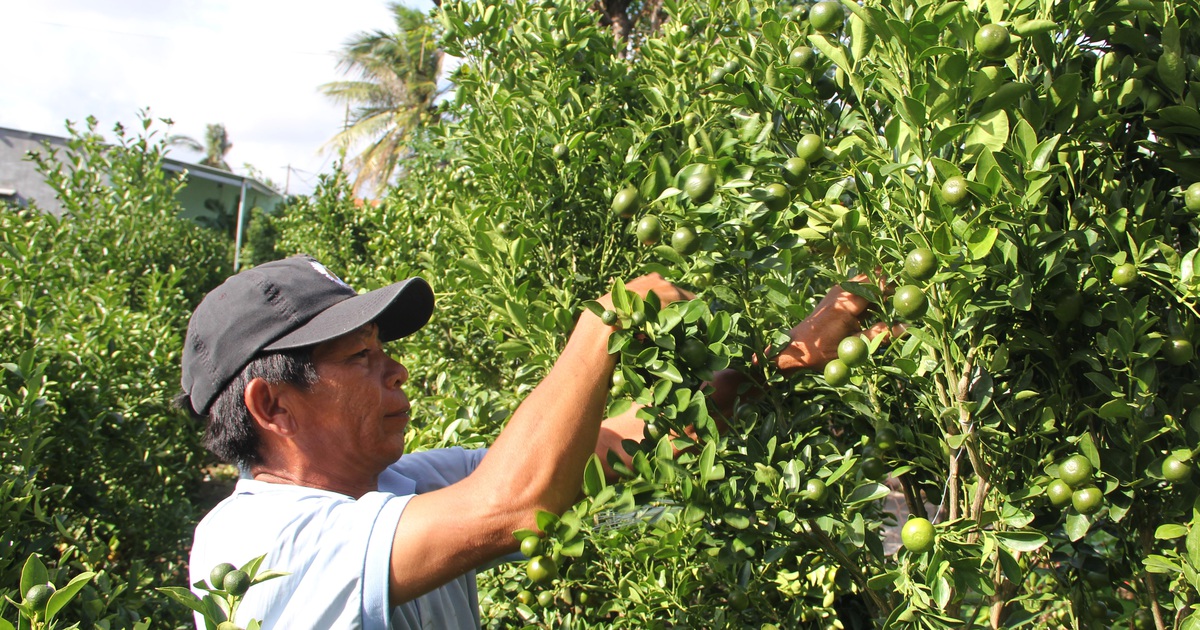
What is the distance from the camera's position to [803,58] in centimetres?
130

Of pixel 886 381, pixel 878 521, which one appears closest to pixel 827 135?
pixel 886 381

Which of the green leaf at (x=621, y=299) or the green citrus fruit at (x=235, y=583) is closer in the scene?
the green citrus fruit at (x=235, y=583)

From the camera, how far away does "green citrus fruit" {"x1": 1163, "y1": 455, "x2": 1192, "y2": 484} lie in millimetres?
1090

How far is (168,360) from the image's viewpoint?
4.20 m

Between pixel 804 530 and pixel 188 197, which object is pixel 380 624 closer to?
pixel 804 530

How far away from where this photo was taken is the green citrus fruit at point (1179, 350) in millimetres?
1148

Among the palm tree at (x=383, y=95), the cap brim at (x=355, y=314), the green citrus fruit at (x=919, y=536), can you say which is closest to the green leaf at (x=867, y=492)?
the green citrus fruit at (x=919, y=536)

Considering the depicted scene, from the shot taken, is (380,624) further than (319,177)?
No

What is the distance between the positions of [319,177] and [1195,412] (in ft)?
23.2

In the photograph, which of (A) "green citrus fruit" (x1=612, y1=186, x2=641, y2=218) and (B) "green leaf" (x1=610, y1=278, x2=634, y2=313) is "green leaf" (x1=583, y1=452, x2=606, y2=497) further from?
(A) "green citrus fruit" (x1=612, y1=186, x2=641, y2=218)

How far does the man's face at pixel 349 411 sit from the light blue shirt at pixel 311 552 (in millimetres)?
138

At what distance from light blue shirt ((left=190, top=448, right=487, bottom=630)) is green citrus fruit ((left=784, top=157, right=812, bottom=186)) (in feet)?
2.57

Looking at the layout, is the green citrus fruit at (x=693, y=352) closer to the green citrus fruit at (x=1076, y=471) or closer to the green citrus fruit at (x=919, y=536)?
the green citrus fruit at (x=919, y=536)

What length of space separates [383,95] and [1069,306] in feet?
86.1
